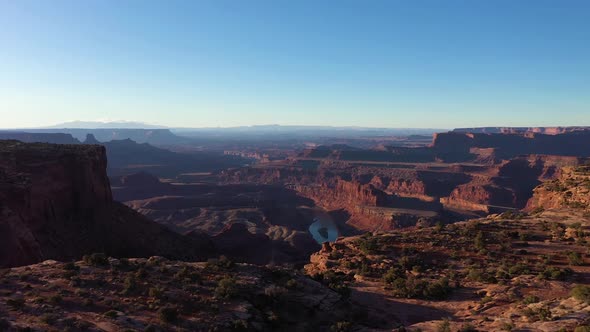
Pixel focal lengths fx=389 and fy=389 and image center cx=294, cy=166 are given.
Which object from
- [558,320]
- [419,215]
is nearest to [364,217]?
[419,215]

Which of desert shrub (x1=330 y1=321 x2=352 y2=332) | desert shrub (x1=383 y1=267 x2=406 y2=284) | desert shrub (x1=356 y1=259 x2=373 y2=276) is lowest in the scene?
desert shrub (x1=356 y1=259 x2=373 y2=276)

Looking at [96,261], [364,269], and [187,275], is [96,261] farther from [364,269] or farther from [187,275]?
[364,269]

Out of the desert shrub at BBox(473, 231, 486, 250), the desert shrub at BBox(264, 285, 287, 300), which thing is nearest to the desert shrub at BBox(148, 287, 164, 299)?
the desert shrub at BBox(264, 285, 287, 300)

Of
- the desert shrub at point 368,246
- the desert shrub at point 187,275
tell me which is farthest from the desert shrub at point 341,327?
the desert shrub at point 368,246

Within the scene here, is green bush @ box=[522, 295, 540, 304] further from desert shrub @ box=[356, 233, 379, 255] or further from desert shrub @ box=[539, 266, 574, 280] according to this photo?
desert shrub @ box=[356, 233, 379, 255]

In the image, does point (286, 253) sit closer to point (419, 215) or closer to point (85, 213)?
point (85, 213)

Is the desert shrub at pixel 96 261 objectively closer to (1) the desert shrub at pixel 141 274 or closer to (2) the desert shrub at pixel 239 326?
(1) the desert shrub at pixel 141 274
